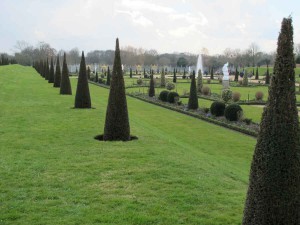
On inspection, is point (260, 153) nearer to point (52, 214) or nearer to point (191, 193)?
point (191, 193)

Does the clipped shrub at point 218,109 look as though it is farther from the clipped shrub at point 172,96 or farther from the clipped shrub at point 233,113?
the clipped shrub at point 172,96

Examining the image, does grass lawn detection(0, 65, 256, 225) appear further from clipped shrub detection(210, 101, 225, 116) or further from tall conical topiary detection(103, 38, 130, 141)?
clipped shrub detection(210, 101, 225, 116)

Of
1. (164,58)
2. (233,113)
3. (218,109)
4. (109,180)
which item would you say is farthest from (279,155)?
(164,58)

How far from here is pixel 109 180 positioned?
6.95 meters

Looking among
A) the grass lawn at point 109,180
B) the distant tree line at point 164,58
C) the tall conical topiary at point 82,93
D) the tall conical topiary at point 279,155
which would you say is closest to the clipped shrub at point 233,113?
the grass lawn at point 109,180

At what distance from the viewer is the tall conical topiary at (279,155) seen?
384 cm

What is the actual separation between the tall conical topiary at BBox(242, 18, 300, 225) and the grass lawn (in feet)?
4.69

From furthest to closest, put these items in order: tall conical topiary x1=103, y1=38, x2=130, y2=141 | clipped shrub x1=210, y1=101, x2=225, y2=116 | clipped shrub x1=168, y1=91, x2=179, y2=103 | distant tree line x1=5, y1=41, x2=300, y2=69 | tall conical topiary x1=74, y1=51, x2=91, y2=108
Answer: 1. distant tree line x1=5, y1=41, x2=300, y2=69
2. clipped shrub x1=168, y1=91, x2=179, y2=103
3. clipped shrub x1=210, y1=101, x2=225, y2=116
4. tall conical topiary x1=74, y1=51, x2=91, y2=108
5. tall conical topiary x1=103, y1=38, x2=130, y2=141

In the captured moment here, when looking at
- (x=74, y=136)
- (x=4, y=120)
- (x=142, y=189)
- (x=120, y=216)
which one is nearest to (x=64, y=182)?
(x=142, y=189)

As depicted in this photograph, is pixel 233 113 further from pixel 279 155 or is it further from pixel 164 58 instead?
pixel 164 58

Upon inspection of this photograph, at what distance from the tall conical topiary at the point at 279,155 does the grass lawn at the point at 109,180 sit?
1430mm

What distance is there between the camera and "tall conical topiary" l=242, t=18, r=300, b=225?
151 inches

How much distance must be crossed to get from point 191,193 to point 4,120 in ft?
33.0

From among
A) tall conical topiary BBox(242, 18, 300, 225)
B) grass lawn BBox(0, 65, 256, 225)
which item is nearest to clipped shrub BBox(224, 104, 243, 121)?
grass lawn BBox(0, 65, 256, 225)
